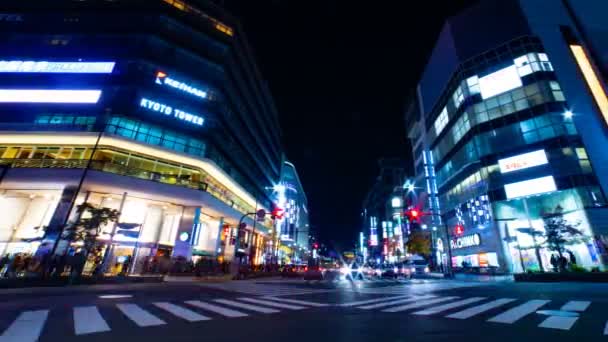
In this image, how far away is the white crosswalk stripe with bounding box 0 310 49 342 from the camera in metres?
4.53

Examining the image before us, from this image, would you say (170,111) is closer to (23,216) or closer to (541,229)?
(23,216)

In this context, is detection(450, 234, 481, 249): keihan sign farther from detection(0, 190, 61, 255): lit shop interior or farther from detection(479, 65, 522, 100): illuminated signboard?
detection(0, 190, 61, 255): lit shop interior

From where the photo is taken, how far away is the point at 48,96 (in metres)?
28.2

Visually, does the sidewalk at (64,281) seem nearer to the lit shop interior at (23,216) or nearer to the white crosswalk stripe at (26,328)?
the white crosswalk stripe at (26,328)

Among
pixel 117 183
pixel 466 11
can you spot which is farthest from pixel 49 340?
pixel 466 11

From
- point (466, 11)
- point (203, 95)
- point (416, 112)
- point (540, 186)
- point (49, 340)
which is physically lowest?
point (49, 340)

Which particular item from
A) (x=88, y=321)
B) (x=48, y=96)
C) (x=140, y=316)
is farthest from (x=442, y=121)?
(x=48, y=96)

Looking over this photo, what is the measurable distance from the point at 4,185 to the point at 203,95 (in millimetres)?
21868

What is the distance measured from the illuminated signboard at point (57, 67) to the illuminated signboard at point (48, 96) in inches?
118

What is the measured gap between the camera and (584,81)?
2564cm

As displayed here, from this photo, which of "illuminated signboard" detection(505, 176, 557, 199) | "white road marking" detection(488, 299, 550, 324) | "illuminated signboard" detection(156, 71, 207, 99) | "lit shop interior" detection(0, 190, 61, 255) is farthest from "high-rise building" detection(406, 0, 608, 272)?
"lit shop interior" detection(0, 190, 61, 255)

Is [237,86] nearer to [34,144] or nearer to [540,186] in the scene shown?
[34,144]

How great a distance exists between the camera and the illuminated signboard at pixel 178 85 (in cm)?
3087

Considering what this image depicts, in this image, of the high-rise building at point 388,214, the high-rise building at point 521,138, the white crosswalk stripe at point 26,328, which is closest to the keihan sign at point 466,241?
the high-rise building at point 521,138
